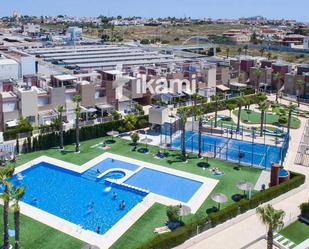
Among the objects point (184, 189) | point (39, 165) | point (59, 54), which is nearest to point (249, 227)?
point (184, 189)

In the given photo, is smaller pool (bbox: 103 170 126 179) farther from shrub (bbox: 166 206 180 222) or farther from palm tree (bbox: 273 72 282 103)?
palm tree (bbox: 273 72 282 103)

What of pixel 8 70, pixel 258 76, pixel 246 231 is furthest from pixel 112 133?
pixel 258 76

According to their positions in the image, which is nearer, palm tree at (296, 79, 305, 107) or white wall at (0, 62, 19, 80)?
white wall at (0, 62, 19, 80)

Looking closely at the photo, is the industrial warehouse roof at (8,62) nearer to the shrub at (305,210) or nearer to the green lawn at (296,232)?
the shrub at (305,210)

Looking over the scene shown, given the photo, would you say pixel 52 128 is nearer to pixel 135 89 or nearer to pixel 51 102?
pixel 51 102

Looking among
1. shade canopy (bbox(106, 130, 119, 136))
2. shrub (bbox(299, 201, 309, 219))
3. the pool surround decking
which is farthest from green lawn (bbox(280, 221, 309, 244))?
shade canopy (bbox(106, 130, 119, 136))

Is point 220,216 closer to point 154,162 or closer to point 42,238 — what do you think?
point 42,238

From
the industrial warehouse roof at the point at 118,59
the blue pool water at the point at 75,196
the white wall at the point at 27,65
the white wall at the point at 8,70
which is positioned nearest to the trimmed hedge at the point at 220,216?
the blue pool water at the point at 75,196
